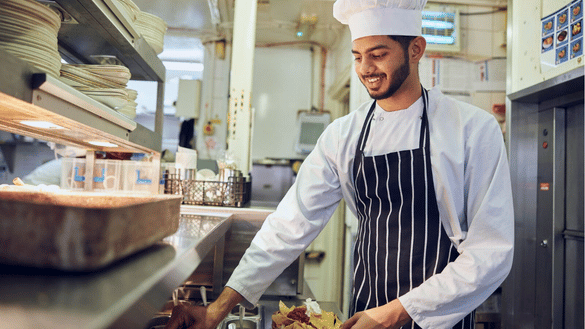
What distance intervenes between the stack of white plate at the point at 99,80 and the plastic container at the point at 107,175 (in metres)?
0.68

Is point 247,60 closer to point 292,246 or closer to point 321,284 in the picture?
point 292,246

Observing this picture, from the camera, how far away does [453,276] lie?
119cm

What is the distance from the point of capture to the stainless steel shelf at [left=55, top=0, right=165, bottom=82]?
129 centimetres

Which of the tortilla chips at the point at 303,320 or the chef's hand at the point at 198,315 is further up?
the chef's hand at the point at 198,315

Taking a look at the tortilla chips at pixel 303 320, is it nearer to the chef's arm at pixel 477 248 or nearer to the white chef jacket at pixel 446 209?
the white chef jacket at pixel 446 209

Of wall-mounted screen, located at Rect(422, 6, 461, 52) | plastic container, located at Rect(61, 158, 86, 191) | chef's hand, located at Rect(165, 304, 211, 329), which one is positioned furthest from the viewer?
wall-mounted screen, located at Rect(422, 6, 461, 52)

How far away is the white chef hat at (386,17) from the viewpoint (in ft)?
4.52

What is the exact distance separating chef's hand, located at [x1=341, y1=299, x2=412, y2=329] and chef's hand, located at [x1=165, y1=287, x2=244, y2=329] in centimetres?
36

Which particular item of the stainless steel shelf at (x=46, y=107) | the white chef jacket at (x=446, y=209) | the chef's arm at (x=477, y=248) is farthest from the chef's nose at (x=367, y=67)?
the stainless steel shelf at (x=46, y=107)

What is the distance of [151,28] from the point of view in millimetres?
2043

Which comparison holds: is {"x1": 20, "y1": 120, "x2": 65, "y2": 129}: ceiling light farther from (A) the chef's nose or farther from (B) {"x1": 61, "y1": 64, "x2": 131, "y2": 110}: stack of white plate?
(A) the chef's nose

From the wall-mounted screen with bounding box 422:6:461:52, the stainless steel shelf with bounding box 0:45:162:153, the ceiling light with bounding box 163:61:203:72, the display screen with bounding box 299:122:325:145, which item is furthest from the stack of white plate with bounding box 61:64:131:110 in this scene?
the ceiling light with bounding box 163:61:203:72

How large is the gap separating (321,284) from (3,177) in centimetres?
497

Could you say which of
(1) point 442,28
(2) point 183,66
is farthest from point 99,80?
(2) point 183,66
